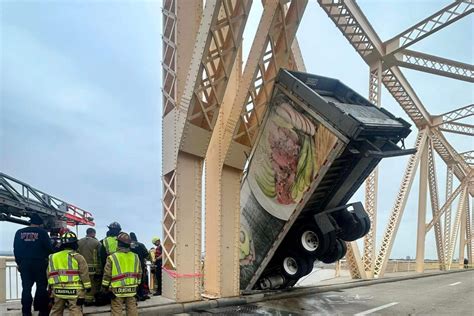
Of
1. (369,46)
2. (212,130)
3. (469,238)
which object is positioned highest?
(369,46)

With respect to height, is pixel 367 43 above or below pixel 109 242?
above

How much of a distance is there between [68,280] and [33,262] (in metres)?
1.14

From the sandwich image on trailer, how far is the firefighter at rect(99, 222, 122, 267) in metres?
3.96

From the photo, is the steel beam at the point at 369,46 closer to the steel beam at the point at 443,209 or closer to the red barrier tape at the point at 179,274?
the steel beam at the point at 443,209

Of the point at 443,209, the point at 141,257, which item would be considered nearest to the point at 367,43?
the point at 141,257

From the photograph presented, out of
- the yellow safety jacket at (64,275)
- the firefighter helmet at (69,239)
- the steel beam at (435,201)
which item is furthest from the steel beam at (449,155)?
the yellow safety jacket at (64,275)

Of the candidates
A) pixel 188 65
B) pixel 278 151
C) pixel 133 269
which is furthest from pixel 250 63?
pixel 133 269

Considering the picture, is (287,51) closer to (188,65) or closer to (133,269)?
(188,65)

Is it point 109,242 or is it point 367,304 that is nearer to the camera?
point 109,242

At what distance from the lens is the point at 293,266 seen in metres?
10.9

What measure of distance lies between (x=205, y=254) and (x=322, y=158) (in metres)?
3.50

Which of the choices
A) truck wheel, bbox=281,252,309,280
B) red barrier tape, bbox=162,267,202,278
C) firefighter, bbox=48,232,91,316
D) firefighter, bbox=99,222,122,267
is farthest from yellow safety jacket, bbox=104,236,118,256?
truck wheel, bbox=281,252,309,280

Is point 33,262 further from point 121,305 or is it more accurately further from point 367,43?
point 367,43

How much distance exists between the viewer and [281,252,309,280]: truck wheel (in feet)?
35.0
